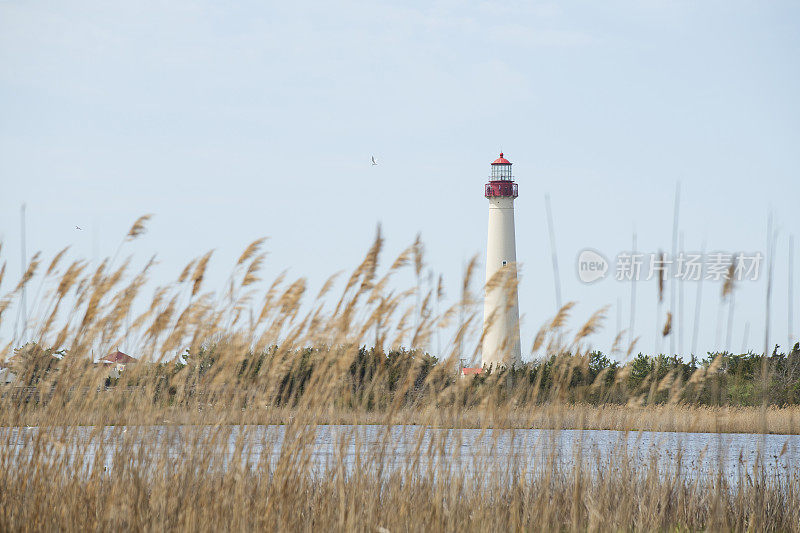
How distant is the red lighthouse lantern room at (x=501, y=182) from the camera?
33.7m

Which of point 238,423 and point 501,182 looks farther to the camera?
point 501,182

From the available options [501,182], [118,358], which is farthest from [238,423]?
[501,182]

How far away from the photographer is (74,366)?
13.8ft

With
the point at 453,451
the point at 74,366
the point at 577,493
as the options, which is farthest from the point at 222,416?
the point at 577,493

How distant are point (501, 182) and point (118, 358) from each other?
3004 centimetres

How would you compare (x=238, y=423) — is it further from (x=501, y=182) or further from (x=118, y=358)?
(x=501, y=182)

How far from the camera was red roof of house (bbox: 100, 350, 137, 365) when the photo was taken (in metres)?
4.44

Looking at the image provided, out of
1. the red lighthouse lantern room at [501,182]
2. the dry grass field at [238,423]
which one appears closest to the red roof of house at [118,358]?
the dry grass field at [238,423]

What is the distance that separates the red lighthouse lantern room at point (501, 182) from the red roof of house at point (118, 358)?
29619mm

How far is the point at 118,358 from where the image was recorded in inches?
181

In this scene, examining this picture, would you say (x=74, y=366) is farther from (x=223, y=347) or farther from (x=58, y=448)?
(x=223, y=347)

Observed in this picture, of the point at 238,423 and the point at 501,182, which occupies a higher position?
the point at 501,182

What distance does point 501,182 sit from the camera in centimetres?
3381

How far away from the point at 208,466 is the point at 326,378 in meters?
0.70
